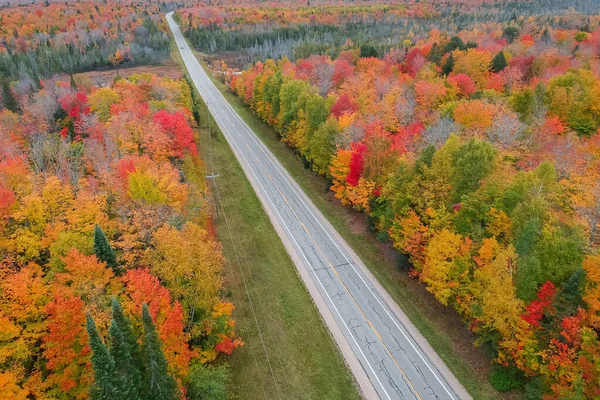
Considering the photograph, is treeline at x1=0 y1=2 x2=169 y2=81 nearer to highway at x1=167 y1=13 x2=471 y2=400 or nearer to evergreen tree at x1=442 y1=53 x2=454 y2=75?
highway at x1=167 y1=13 x2=471 y2=400

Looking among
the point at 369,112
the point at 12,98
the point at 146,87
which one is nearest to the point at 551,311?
the point at 369,112

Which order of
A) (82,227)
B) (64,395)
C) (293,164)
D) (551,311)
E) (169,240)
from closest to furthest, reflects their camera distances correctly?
(64,395), (551,311), (169,240), (82,227), (293,164)

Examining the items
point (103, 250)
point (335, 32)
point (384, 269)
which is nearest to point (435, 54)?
point (384, 269)

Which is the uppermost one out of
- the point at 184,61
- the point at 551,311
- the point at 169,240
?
the point at 169,240

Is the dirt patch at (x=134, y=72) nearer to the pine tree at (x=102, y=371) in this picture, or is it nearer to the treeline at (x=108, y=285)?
the treeline at (x=108, y=285)

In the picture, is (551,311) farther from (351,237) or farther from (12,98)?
(12,98)

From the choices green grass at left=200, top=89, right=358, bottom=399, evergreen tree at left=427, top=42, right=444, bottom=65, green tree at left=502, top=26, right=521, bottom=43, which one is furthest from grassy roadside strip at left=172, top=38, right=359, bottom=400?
green tree at left=502, top=26, right=521, bottom=43
